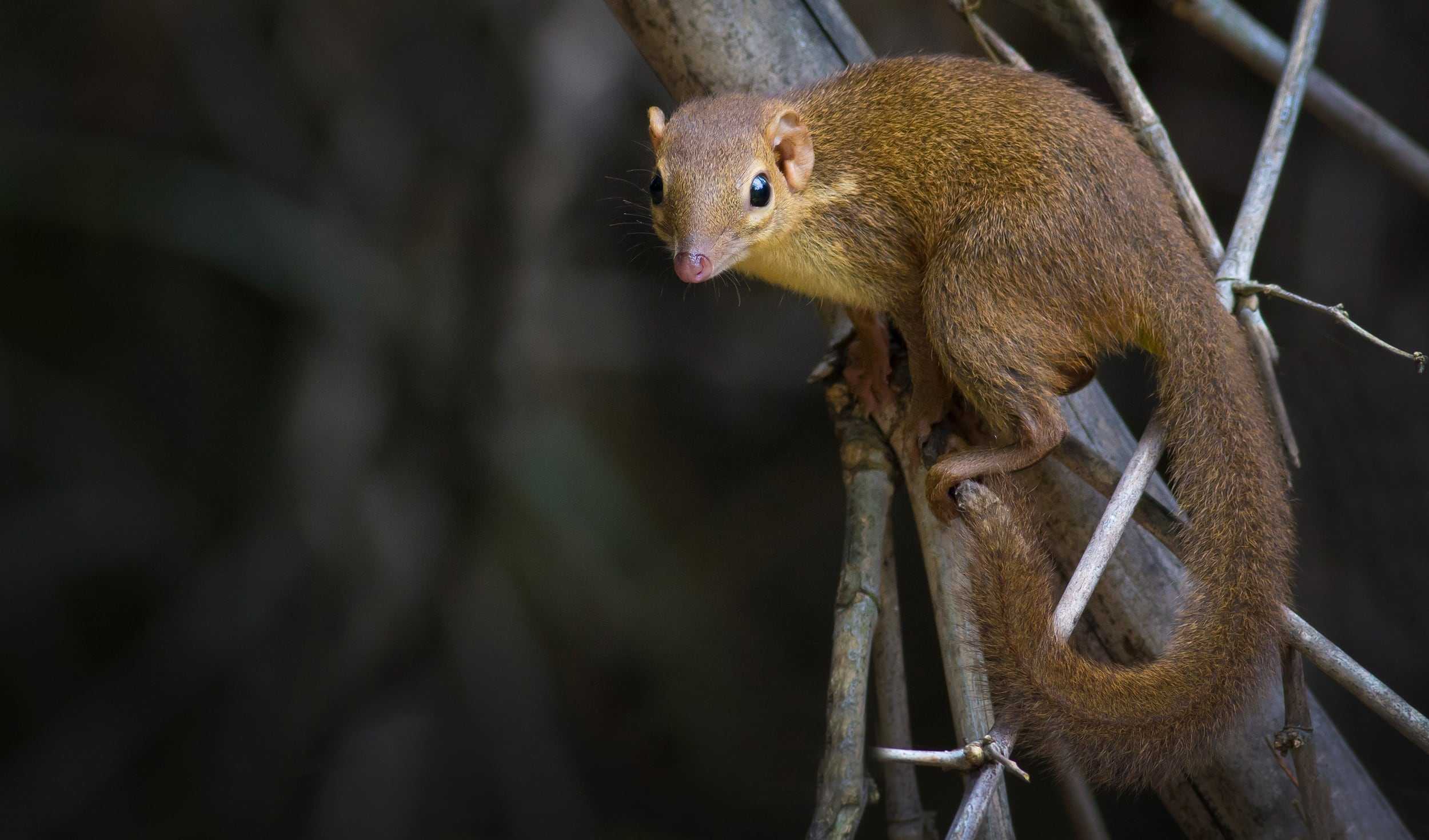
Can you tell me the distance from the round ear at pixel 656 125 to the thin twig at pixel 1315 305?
1.21 metres

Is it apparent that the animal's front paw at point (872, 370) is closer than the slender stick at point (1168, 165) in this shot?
No

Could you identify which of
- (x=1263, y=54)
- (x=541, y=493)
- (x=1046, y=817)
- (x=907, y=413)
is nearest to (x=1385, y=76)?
(x=1263, y=54)

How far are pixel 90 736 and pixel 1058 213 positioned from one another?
4.12 m

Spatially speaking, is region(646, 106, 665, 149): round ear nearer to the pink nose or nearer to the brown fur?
the brown fur

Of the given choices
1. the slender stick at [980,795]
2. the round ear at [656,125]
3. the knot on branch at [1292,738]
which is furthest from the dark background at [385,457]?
the slender stick at [980,795]

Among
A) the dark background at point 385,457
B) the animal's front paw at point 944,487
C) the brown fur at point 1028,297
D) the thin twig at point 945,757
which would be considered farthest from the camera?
the dark background at point 385,457

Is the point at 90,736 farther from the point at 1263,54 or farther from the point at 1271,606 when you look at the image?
the point at 1263,54

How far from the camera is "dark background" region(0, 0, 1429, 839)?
4.07m

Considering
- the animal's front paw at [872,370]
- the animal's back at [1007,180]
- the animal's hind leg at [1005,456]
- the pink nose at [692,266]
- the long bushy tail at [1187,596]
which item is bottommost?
the long bushy tail at [1187,596]

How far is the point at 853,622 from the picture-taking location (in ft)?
6.51

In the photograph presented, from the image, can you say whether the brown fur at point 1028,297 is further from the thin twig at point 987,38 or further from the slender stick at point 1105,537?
the thin twig at point 987,38

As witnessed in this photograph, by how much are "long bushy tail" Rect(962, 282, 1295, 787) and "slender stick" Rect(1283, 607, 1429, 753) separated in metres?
0.06

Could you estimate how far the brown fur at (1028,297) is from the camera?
5.79ft

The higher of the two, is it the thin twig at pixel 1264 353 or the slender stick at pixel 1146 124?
the slender stick at pixel 1146 124
